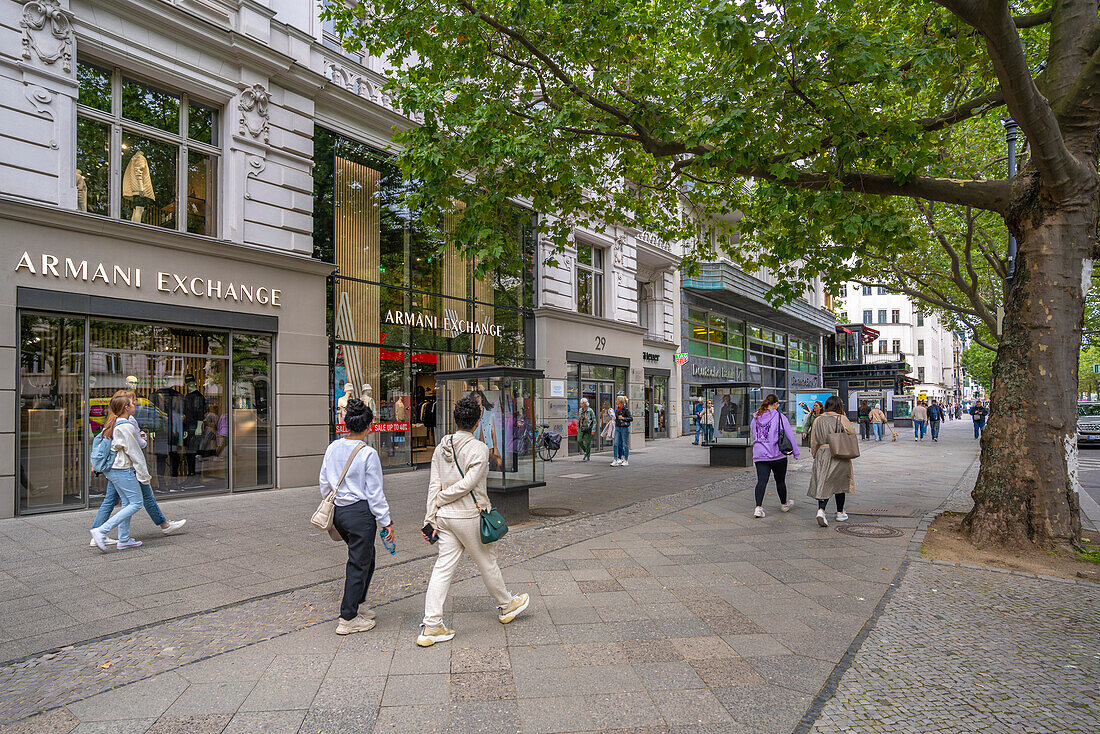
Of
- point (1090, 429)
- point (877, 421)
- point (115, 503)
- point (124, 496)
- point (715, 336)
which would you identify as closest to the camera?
point (124, 496)

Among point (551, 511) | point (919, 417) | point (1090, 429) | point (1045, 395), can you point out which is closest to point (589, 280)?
point (551, 511)

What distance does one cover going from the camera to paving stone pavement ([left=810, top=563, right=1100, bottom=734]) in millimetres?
3396

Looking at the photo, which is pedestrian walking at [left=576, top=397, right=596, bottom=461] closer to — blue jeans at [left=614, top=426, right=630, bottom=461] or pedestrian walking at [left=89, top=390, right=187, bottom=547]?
blue jeans at [left=614, top=426, right=630, bottom=461]

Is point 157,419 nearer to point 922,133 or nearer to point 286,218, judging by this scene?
point 286,218

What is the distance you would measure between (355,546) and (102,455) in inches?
165

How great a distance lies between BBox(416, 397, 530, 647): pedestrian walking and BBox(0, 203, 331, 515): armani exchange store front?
25.0 ft

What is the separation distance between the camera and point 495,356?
1741 centimetres

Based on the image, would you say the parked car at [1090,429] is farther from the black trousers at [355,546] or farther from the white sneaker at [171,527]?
the white sneaker at [171,527]

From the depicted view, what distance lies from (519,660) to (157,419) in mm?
8933

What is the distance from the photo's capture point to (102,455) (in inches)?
273

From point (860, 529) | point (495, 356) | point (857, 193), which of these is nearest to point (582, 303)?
point (495, 356)

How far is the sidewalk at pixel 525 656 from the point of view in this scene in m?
3.46

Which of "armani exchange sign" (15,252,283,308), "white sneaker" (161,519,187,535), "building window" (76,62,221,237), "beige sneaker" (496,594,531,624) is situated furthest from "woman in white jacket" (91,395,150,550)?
"beige sneaker" (496,594,531,624)

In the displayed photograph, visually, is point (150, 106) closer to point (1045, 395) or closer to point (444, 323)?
point (444, 323)
